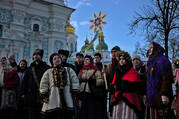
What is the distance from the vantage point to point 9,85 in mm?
5336

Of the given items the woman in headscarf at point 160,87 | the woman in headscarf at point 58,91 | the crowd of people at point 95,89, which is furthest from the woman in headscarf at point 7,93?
the woman in headscarf at point 160,87

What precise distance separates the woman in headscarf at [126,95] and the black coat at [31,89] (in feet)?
5.99

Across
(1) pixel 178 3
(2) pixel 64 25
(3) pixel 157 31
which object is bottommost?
(3) pixel 157 31

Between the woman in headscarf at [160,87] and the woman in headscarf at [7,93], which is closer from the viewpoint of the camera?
the woman in headscarf at [160,87]

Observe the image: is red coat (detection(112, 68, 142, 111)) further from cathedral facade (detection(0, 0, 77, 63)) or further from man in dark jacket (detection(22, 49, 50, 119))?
cathedral facade (detection(0, 0, 77, 63))

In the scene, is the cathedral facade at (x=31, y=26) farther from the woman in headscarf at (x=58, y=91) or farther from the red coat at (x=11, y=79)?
the woman in headscarf at (x=58, y=91)

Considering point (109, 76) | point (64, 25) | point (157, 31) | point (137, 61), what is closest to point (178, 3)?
point (157, 31)

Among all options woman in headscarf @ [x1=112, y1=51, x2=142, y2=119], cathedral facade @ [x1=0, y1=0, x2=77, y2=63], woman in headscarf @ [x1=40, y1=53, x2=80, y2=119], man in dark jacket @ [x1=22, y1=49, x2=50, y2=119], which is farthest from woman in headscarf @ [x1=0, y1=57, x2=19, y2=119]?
cathedral facade @ [x1=0, y1=0, x2=77, y2=63]

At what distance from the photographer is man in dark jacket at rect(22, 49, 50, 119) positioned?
455cm

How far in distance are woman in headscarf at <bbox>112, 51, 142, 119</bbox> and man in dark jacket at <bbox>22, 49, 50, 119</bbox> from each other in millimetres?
1816

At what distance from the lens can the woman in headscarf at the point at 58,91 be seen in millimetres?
3680

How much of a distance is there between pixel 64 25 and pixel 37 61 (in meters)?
17.6

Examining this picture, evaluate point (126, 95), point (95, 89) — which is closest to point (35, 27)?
point (95, 89)

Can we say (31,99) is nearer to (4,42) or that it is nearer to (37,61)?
(37,61)
